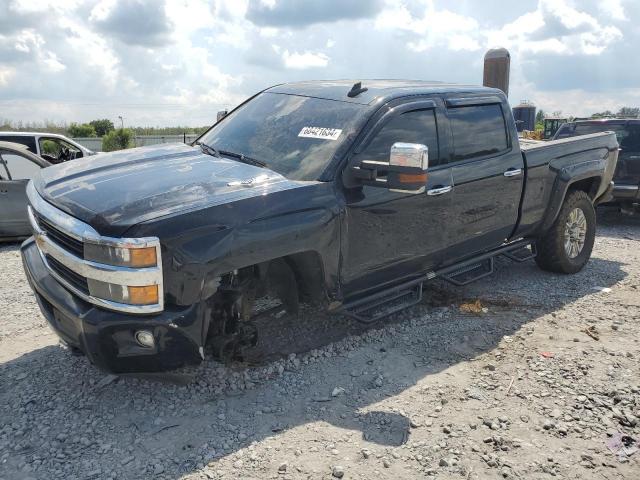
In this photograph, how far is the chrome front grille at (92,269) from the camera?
9.37 ft

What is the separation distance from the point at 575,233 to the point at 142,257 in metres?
4.89

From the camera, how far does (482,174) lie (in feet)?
15.2

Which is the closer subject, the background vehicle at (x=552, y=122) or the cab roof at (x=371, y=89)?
the cab roof at (x=371, y=89)

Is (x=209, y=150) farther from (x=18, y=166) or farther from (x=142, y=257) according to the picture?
(x=18, y=166)

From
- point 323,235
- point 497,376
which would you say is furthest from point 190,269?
point 497,376

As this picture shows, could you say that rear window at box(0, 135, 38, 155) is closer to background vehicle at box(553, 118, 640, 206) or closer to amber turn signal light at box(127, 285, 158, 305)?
amber turn signal light at box(127, 285, 158, 305)

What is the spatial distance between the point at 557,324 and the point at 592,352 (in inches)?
22.7

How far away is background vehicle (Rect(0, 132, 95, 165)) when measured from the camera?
9.65 meters

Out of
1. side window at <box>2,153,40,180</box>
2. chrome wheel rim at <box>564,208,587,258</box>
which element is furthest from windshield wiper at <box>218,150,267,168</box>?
side window at <box>2,153,40,180</box>

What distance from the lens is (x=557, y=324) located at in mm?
4754

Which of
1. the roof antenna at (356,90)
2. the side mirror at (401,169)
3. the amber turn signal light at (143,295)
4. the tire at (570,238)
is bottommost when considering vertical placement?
the tire at (570,238)

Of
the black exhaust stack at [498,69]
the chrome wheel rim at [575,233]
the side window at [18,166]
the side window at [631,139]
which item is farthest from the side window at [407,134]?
the black exhaust stack at [498,69]

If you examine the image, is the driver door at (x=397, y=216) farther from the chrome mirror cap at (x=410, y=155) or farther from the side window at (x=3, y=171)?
the side window at (x=3, y=171)

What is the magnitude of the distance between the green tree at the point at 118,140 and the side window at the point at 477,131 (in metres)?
27.4
